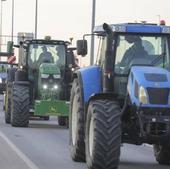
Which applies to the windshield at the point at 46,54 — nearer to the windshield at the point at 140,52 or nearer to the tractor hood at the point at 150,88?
the windshield at the point at 140,52

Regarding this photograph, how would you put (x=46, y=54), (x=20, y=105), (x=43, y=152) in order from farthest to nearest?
(x=46, y=54) < (x=20, y=105) < (x=43, y=152)

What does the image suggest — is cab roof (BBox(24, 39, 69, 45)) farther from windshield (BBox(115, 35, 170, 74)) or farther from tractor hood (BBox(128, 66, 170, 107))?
tractor hood (BBox(128, 66, 170, 107))

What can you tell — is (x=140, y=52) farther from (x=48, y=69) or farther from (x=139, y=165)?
(x=48, y=69)

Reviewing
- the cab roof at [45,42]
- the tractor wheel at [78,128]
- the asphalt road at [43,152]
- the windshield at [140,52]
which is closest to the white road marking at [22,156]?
the asphalt road at [43,152]

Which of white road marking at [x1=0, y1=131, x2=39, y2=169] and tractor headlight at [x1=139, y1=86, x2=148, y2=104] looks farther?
white road marking at [x1=0, y1=131, x2=39, y2=169]

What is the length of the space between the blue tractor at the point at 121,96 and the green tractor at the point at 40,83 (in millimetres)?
7293

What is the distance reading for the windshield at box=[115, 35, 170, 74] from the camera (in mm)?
11977

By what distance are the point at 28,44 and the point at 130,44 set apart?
1041 centimetres

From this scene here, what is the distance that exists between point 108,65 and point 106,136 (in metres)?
1.68

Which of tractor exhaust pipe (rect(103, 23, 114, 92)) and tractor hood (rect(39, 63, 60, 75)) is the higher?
tractor exhaust pipe (rect(103, 23, 114, 92))

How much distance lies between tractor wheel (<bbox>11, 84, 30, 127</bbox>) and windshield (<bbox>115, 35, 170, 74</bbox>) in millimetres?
8698

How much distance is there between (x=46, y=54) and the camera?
2236 centimetres

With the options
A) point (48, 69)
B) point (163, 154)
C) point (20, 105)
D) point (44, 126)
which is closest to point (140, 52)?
point (163, 154)

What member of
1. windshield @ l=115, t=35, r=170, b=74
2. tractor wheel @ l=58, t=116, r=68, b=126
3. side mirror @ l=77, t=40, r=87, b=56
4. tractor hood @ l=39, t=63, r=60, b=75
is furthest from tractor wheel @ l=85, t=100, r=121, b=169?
tractor wheel @ l=58, t=116, r=68, b=126
